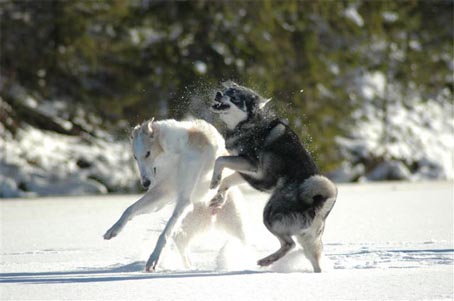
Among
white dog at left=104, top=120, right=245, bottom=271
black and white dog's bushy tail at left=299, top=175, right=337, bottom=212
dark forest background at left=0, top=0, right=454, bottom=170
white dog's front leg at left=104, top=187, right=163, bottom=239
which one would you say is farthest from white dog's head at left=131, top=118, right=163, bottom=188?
dark forest background at left=0, top=0, right=454, bottom=170

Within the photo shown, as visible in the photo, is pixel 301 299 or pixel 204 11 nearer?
pixel 301 299

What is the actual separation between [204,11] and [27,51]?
358 cm

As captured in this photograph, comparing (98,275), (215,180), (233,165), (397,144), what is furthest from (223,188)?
(397,144)

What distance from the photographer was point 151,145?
6066 millimetres

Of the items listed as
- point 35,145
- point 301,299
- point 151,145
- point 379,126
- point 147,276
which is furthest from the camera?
point 379,126

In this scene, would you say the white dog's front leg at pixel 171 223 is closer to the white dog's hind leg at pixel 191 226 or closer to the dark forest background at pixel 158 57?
the white dog's hind leg at pixel 191 226

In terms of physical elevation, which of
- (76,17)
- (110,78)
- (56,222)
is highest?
(76,17)

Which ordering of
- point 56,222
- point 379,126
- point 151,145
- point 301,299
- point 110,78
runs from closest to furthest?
point 301,299 → point 151,145 → point 56,222 → point 110,78 → point 379,126

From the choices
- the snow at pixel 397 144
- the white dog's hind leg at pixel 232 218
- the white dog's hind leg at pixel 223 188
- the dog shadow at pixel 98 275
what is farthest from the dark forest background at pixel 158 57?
the dog shadow at pixel 98 275

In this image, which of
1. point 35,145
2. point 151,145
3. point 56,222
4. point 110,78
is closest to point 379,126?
point 110,78

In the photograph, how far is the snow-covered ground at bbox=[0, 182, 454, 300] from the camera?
189 inches

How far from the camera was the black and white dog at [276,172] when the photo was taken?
5805 mm

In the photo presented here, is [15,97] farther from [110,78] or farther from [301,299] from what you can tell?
[301,299]

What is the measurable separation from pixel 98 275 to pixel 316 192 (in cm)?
160
